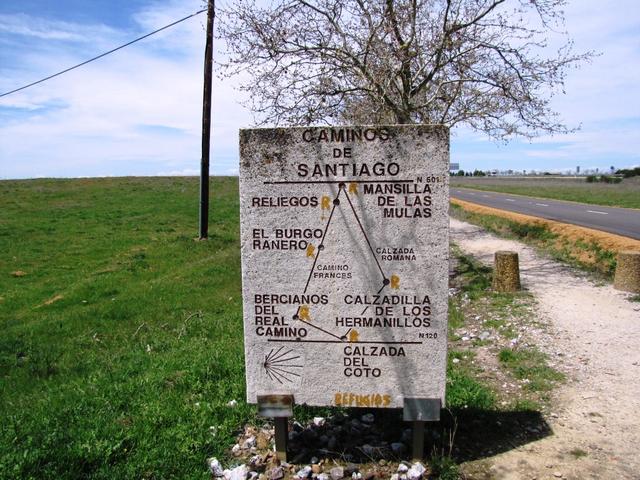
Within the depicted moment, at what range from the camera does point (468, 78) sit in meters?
10.9

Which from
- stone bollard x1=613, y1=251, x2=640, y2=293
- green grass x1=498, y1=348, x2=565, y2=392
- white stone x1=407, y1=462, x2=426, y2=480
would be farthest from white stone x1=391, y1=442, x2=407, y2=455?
stone bollard x1=613, y1=251, x2=640, y2=293

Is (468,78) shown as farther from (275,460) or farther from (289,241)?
(275,460)

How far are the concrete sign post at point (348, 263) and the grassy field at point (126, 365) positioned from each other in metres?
0.89

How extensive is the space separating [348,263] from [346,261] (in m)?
0.02

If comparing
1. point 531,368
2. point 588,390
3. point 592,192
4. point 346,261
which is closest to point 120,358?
point 346,261

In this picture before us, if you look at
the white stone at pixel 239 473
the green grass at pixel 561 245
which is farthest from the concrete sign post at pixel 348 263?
the green grass at pixel 561 245

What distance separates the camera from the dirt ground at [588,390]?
148 inches

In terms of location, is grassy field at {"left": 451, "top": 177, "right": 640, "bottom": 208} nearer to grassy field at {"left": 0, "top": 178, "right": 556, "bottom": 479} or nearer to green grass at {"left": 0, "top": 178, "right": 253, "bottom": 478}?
green grass at {"left": 0, "top": 178, "right": 253, "bottom": 478}

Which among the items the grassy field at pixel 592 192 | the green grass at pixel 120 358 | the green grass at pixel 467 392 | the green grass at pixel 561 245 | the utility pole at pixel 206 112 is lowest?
the green grass at pixel 120 358

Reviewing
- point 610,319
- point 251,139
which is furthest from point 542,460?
point 610,319

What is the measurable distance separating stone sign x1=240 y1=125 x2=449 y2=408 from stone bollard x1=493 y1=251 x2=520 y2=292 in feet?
19.8

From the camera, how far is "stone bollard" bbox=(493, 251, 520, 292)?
930 centimetres

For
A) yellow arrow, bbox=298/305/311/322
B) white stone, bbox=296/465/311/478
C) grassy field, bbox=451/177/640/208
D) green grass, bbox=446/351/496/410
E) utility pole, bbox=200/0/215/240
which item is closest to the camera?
white stone, bbox=296/465/311/478

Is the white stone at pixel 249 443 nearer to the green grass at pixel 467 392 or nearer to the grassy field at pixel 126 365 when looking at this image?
the grassy field at pixel 126 365
